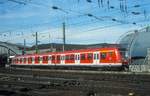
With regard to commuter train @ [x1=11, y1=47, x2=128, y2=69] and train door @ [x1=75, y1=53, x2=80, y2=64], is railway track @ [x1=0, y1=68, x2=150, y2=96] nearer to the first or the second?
commuter train @ [x1=11, y1=47, x2=128, y2=69]

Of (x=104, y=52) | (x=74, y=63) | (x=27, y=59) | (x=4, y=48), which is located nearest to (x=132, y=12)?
(x=104, y=52)

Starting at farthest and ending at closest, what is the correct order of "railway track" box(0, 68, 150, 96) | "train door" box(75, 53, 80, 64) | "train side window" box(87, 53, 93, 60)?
1. "train door" box(75, 53, 80, 64)
2. "train side window" box(87, 53, 93, 60)
3. "railway track" box(0, 68, 150, 96)

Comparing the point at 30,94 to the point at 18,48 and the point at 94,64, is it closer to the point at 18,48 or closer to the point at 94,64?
the point at 94,64

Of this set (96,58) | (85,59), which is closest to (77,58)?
(85,59)

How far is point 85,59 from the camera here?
4656 centimetres

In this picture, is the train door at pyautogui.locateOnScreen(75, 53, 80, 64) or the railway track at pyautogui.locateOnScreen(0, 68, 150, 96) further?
the train door at pyautogui.locateOnScreen(75, 53, 80, 64)

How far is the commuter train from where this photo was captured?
42094 millimetres

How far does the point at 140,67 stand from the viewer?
144 ft

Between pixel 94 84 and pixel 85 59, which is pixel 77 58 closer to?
pixel 85 59

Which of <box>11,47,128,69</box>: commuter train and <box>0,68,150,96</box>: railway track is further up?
<box>11,47,128,69</box>: commuter train

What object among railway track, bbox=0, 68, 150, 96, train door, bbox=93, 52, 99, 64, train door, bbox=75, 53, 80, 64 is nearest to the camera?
railway track, bbox=0, 68, 150, 96

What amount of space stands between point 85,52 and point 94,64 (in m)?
2.54

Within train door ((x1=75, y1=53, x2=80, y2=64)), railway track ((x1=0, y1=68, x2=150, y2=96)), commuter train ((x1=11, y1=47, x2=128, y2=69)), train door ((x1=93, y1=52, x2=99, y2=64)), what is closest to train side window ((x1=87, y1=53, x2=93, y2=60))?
commuter train ((x1=11, y1=47, x2=128, y2=69))

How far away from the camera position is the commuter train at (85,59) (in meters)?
42.1
